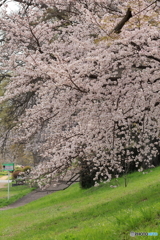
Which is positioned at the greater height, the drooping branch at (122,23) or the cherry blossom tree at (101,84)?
the drooping branch at (122,23)

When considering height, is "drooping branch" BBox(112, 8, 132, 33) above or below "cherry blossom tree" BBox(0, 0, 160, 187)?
above

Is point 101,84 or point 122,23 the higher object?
point 122,23

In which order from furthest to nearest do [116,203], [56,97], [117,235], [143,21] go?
[116,203], [56,97], [143,21], [117,235]

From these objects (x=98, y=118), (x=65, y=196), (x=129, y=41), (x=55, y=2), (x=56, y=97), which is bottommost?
(x=65, y=196)

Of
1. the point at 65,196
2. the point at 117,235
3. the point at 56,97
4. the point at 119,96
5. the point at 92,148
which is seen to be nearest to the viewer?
the point at 117,235

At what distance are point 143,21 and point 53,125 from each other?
14.4 ft

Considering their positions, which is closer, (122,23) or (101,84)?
(122,23)

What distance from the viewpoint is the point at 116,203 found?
1052 centimetres

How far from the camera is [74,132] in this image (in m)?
9.30

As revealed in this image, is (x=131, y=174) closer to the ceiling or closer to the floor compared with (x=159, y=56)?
closer to the floor

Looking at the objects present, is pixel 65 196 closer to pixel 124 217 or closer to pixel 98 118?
pixel 98 118

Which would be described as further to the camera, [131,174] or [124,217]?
[131,174]

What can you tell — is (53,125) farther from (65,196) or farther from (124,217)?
(65,196)

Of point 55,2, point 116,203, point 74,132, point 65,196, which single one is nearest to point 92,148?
point 74,132
